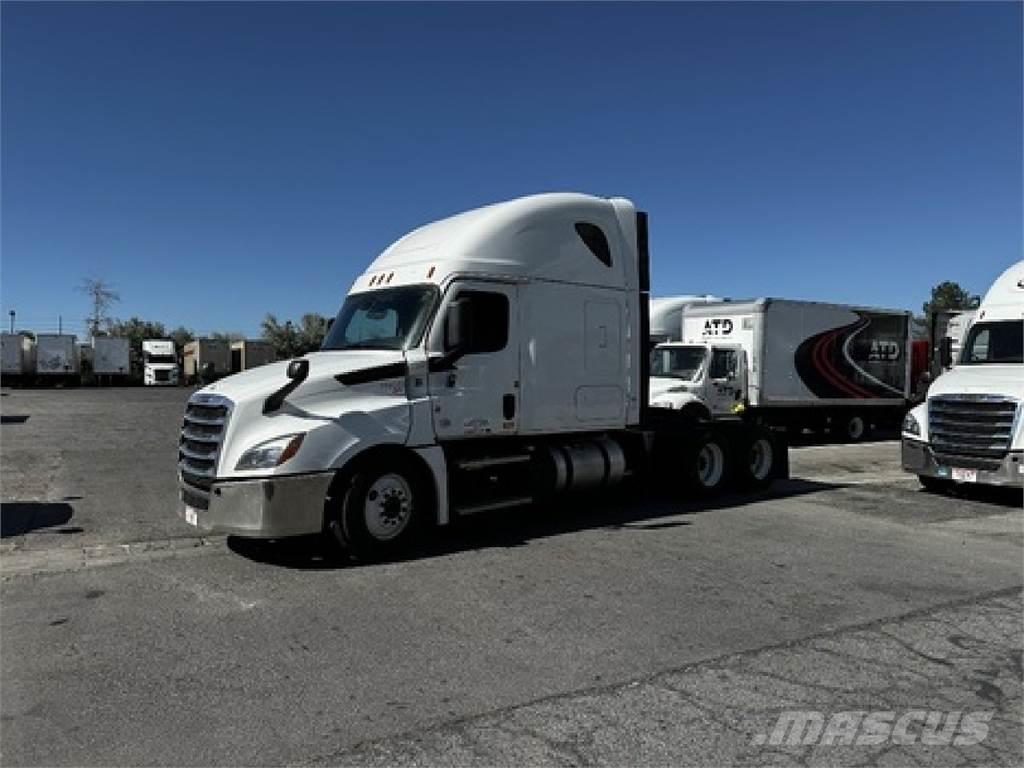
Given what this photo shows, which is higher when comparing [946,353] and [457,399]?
[946,353]

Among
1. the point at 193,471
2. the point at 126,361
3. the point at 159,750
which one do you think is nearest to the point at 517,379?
the point at 193,471

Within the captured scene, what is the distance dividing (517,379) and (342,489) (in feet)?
8.00

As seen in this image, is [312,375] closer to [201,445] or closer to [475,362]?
[201,445]

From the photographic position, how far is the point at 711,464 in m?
11.4

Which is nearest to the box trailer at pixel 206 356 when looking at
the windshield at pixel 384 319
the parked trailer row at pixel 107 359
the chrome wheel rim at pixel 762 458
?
A: the parked trailer row at pixel 107 359

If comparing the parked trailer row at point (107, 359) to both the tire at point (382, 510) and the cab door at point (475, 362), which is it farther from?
the tire at point (382, 510)

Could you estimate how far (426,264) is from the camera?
28.5ft

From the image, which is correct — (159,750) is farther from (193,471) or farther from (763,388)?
(763,388)

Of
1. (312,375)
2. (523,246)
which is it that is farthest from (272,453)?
(523,246)

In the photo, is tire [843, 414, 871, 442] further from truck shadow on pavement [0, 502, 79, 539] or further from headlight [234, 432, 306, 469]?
truck shadow on pavement [0, 502, 79, 539]

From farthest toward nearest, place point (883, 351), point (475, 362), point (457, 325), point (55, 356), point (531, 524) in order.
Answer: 1. point (55, 356)
2. point (883, 351)
3. point (531, 524)
4. point (475, 362)
5. point (457, 325)

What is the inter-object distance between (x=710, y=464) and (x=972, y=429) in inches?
136

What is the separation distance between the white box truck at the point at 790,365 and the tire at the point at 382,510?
32.5 ft

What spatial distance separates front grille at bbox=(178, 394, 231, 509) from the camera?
731cm
